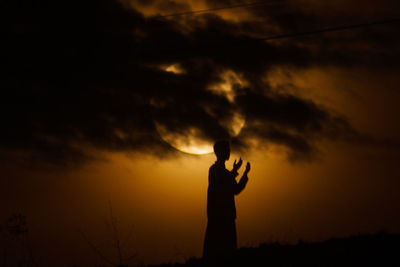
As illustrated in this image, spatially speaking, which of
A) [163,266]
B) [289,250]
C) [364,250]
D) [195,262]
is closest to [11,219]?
[163,266]

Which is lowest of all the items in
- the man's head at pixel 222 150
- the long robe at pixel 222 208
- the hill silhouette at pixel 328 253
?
the hill silhouette at pixel 328 253

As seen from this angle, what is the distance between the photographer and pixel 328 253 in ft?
24.6

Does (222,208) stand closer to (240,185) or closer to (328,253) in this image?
(240,185)

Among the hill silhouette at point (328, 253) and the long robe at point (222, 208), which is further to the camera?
the long robe at point (222, 208)

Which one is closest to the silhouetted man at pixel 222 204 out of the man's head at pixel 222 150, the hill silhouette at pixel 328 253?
the man's head at pixel 222 150

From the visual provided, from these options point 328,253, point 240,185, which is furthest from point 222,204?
point 328,253

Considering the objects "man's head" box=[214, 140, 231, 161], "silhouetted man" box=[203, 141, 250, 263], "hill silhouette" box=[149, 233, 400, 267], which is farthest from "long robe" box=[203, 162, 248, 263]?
"hill silhouette" box=[149, 233, 400, 267]

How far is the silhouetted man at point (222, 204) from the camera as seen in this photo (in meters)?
9.59

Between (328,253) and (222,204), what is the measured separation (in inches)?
102

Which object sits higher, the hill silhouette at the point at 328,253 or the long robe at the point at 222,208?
the long robe at the point at 222,208

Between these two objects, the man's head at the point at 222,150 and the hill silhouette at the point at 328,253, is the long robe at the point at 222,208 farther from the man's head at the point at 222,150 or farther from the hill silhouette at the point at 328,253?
the hill silhouette at the point at 328,253

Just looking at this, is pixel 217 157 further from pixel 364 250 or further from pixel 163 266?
pixel 364 250

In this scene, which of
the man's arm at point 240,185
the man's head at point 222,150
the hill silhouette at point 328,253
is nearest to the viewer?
the hill silhouette at point 328,253

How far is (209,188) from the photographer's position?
9.77 m
